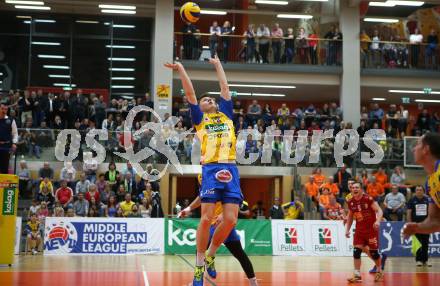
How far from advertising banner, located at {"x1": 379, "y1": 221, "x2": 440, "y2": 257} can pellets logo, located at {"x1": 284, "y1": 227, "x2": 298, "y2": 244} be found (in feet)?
10.3

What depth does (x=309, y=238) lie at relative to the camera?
859 inches

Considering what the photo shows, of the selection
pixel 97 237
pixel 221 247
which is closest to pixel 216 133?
pixel 221 247

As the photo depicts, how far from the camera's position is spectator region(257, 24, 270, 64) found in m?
32.0

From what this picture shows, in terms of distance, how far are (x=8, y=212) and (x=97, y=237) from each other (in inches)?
243

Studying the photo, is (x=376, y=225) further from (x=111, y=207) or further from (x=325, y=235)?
(x=111, y=207)

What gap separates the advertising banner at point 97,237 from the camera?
20.6 metres

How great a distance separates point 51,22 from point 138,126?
1208 centimetres

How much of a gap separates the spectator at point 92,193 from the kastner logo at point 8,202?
784 cm

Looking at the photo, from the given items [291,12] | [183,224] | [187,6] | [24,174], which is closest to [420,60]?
[291,12]

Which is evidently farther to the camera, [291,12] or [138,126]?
[291,12]

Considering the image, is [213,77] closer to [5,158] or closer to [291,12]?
[291,12]

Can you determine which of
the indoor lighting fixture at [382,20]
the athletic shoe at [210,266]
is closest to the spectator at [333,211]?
the athletic shoe at [210,266]

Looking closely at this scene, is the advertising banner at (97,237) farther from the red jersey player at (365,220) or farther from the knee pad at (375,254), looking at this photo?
the knee pad at (375,254)

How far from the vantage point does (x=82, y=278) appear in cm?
1130
